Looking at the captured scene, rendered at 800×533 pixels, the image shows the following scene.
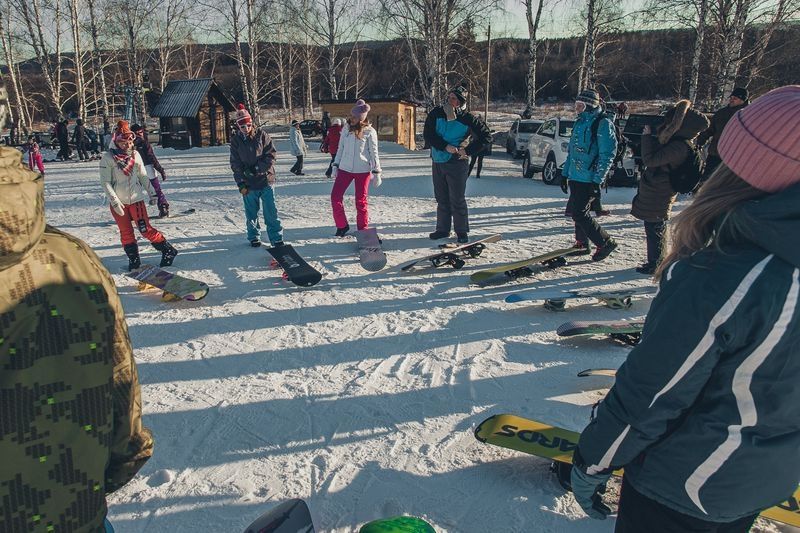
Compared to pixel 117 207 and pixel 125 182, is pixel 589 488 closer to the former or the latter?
pixel 117 207

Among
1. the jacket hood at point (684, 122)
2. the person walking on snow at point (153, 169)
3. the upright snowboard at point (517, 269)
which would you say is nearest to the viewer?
the jacket hood at point (684, 122)

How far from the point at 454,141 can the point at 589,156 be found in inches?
67.3

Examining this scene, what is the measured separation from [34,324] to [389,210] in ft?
28.4

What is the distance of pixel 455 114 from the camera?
651 centimetres

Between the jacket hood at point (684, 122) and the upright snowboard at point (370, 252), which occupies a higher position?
the jacket hood at point (684, 122)

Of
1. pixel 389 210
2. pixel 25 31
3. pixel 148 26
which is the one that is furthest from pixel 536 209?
pixel 148 26

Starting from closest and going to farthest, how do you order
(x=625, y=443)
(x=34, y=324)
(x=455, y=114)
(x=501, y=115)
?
(x=34, y=324), (x=625, y=443), (x=455, y=114), (x=501, y=115)

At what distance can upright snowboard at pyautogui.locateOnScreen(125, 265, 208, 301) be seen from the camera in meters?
5.21

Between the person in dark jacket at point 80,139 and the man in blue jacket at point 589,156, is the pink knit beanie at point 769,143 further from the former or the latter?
the person in dark jacket at point 80,139

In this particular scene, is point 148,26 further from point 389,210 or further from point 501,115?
point 389,210

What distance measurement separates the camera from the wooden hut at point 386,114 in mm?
25312

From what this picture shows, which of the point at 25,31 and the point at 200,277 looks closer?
the point at 200,277

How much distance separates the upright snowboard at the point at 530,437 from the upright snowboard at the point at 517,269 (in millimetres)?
→ 2818

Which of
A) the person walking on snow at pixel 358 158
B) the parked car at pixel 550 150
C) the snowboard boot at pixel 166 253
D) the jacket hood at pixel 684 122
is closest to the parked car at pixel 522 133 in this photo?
the parked car at pixel 550 150
